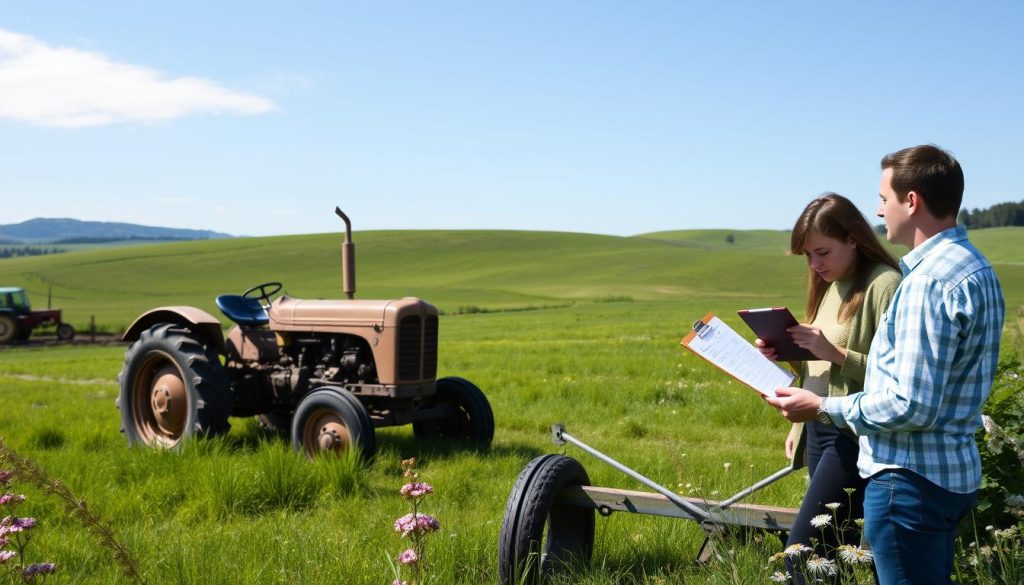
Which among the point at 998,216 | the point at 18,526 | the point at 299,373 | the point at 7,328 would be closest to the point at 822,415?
the point at 18,526

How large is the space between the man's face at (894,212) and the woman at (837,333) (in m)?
0.66

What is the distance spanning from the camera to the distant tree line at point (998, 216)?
94.1 metres

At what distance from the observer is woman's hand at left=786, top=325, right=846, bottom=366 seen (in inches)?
119

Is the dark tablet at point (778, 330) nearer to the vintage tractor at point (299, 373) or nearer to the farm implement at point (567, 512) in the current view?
the farm implement at point (567, 512)

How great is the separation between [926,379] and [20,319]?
31.1 meters

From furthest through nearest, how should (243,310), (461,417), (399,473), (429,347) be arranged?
(243,310), (461,417), (429,347), (399,473)

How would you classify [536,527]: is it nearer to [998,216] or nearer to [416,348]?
[416,348]

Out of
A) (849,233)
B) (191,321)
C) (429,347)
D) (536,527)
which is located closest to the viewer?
(849,233)

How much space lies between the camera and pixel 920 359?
2.22 meters

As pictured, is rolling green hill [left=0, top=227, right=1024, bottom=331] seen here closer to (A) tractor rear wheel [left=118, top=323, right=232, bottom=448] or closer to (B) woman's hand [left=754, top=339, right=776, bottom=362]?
(A) tractor rear wheel [left=118, top=323, right=232, bottom=448]

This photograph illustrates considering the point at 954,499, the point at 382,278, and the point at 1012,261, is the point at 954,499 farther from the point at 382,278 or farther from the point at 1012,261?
the point at 1012,261

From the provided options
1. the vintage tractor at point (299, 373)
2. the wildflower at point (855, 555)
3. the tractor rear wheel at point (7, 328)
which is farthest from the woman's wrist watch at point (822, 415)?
the tractor rear wheel at point (7, 328)

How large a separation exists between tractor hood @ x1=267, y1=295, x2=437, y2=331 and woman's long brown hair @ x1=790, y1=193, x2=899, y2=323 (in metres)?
4.44

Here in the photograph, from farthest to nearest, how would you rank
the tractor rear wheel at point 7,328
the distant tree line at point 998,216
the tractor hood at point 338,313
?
the distant tree line at point 998,216, the tractor rear wheel at point 7,328, the tractor hood at point 338,313
